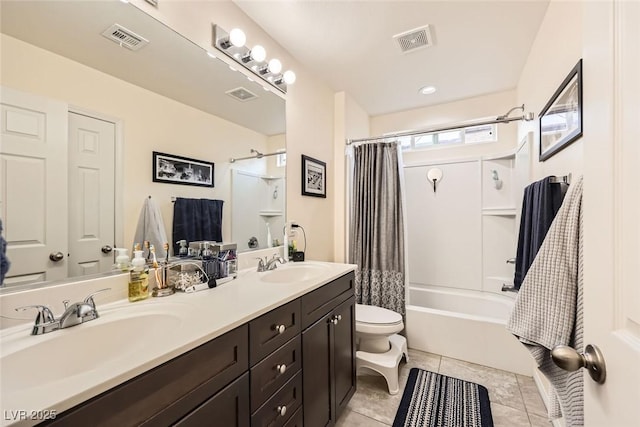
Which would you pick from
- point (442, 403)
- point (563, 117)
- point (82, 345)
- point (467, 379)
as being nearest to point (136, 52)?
point (82, 345)

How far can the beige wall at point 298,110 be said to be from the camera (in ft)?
4.49

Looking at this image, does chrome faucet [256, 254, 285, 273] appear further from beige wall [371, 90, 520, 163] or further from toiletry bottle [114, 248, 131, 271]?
beige wall [371, 90, 520, 163]

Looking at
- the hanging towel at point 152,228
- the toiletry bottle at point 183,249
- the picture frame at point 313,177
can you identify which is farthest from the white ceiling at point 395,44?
the toiletry bottle at point 183,249

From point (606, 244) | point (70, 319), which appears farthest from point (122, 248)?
point (606, 244)

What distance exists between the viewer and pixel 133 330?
0.90 metres

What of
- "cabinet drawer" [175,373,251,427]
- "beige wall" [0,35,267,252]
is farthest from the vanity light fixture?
"cabinet drawer" [175,373,251,427]

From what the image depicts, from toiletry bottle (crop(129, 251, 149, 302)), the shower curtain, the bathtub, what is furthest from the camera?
the shower curtain

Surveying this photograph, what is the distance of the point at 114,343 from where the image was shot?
0.85m

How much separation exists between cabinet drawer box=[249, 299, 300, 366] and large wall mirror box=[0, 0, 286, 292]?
2.12ft

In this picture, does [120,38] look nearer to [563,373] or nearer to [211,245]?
[211,245]

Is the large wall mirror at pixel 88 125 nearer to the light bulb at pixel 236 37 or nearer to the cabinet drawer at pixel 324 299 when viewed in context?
the light bulb at pixel 236 37

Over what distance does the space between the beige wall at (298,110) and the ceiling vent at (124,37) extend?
13 cm

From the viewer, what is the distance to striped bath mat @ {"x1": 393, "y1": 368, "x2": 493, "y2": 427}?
1570 millimetres

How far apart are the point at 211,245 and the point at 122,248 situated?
375mm
